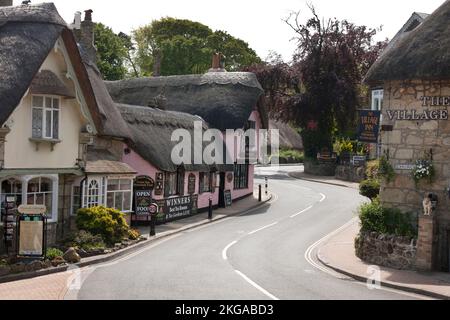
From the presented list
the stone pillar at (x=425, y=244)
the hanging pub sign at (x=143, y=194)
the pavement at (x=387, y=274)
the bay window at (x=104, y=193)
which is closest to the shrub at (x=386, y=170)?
the stone pillar at (x=425, y=244)

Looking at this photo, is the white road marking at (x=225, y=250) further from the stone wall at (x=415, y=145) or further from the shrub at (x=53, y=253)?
the stone wall at (x=415, y=145)

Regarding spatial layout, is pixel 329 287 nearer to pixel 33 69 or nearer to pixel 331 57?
pixel 33 69

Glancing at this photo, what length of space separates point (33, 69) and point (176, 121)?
52.3 feet

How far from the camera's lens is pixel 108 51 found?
65.7m

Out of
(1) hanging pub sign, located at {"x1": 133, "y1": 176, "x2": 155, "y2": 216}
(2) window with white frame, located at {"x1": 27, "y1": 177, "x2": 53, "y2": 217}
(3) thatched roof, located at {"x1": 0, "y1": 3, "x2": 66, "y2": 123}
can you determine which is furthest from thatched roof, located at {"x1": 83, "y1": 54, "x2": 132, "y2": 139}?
(3) thatched roof, located at {"x1": 0, "y1": 3, "x2": 66, "y2": 123}

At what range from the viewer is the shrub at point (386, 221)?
63.0 feet

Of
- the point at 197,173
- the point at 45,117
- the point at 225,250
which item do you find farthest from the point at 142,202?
the point at 45,117

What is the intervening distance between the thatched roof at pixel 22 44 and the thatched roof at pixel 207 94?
16.5 meters

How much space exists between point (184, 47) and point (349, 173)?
105 feet

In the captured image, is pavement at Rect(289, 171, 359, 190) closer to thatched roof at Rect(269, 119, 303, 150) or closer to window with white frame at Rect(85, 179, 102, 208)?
thatched roof at Rect(269, 119, 303, 150)

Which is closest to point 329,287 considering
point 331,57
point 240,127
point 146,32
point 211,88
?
point 240,127

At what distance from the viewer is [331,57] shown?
5297 cm

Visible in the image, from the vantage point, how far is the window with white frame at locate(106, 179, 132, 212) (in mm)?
24677

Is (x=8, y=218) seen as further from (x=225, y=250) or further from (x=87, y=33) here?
(x=87, y=33)
